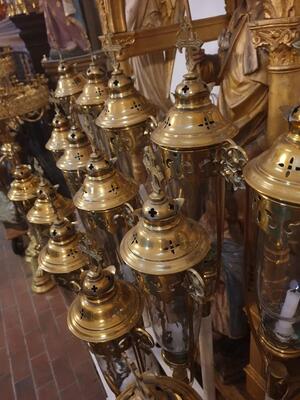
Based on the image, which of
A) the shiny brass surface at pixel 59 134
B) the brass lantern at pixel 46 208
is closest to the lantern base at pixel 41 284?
the brass lantern at pixel 46 208

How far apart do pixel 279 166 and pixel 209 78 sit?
3.13 feet

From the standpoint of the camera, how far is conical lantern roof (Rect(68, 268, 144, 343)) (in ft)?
2.31

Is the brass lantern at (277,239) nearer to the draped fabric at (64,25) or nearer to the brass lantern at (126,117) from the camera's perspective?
the brass lantern at (126,117)

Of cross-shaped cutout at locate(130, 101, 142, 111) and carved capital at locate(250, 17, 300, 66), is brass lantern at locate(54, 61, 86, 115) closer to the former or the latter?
cross-shaped cutout at locate(130, 101, 142, 111)

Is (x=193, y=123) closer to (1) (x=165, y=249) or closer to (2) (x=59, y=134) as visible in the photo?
(1) (x=165, y=249)

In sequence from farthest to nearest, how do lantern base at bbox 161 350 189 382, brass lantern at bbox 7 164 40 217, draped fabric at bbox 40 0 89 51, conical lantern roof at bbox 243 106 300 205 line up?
draped fabric at bbox 40 0 89 51
brass lantern at bbox 7 164 40 217
lantern base at bbox 161 350 189 382
conical lantern roof at bbox 243 106 300 205

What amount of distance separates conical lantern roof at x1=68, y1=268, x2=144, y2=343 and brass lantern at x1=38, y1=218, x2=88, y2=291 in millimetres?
243

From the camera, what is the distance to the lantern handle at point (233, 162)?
65 cm

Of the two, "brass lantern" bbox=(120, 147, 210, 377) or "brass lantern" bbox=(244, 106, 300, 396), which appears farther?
"brass lantern" bbox=(120, 147, 210, 377)

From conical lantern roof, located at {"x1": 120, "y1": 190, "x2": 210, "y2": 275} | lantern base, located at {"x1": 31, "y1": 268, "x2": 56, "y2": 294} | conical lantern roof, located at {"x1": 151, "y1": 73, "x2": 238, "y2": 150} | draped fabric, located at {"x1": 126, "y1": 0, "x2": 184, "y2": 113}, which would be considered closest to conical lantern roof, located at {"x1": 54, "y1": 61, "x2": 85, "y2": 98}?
draped fabric, located at {"x1": 126, "y1": 0, "x2": 184, "y2": 113}

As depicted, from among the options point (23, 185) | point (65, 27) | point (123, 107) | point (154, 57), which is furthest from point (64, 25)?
point (123, 107)

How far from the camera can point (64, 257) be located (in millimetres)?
1007

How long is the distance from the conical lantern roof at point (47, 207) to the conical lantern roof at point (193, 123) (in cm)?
64

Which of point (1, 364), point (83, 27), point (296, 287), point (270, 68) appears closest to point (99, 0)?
point (270, 68)
